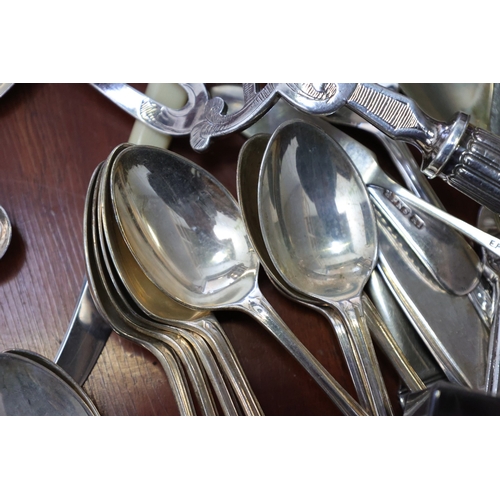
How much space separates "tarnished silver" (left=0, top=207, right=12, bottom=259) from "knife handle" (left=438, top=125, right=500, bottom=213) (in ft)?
1.55

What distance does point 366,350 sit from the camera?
20.0 inches

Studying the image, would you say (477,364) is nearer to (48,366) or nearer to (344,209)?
(344,209)

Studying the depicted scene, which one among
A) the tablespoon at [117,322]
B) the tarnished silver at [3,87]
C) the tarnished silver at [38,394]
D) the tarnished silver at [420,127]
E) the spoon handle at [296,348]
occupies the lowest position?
the tarnished silver at [38,394]

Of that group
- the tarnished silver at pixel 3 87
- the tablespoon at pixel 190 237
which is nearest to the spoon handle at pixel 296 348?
the tablespoon at pixel 190 237

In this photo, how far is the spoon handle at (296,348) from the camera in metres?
0.49

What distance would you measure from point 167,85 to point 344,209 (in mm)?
279

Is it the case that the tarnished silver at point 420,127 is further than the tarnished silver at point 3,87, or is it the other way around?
the tarnished silver at point 3,87

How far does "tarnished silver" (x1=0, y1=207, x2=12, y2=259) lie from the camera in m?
0.55

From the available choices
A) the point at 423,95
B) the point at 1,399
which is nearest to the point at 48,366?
the point at 1,399

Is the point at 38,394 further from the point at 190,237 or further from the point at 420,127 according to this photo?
the point at 420,127

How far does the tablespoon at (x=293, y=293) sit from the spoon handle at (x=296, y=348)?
0.02m

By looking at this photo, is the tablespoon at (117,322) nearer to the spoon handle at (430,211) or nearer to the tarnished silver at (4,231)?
the tarnished silver at (4,231)

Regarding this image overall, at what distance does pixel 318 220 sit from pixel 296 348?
152mm

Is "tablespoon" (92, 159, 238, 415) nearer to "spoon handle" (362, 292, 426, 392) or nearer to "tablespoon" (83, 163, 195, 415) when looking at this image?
"tablespoon" (83, 163, 195, 415)
